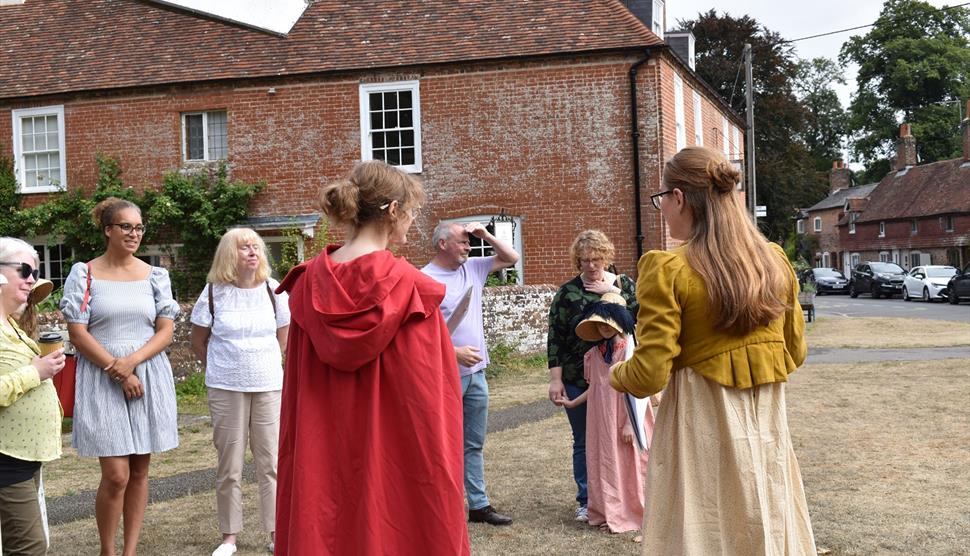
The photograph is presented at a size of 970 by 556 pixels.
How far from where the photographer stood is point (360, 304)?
3242 mm

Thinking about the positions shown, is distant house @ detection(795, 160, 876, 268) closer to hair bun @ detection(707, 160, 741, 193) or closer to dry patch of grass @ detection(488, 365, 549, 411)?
dry patch of grass @ detection(488, 365, 549, 411)

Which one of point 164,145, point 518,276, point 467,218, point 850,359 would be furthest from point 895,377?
point 164,145

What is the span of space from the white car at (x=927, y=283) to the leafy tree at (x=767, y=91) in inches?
280

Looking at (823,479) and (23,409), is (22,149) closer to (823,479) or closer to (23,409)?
(823,479)

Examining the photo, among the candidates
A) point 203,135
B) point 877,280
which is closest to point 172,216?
point 203,135

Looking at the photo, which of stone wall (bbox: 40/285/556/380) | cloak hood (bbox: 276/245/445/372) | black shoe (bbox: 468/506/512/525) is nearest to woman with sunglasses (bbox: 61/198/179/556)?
black shoe (bbox: 468/506/512/525)

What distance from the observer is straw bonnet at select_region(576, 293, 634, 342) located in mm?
5173

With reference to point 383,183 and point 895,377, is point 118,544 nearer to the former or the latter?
point 383,183

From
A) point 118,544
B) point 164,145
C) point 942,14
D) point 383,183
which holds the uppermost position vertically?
point 942,14

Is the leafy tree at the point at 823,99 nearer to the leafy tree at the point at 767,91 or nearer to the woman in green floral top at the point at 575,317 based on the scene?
the leafy tree at the point at 767,91

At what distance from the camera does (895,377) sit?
14062 mm

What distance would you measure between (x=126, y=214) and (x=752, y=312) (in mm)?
3591

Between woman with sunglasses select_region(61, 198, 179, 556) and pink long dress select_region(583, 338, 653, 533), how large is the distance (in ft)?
8.58

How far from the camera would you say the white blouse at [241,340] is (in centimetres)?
580
